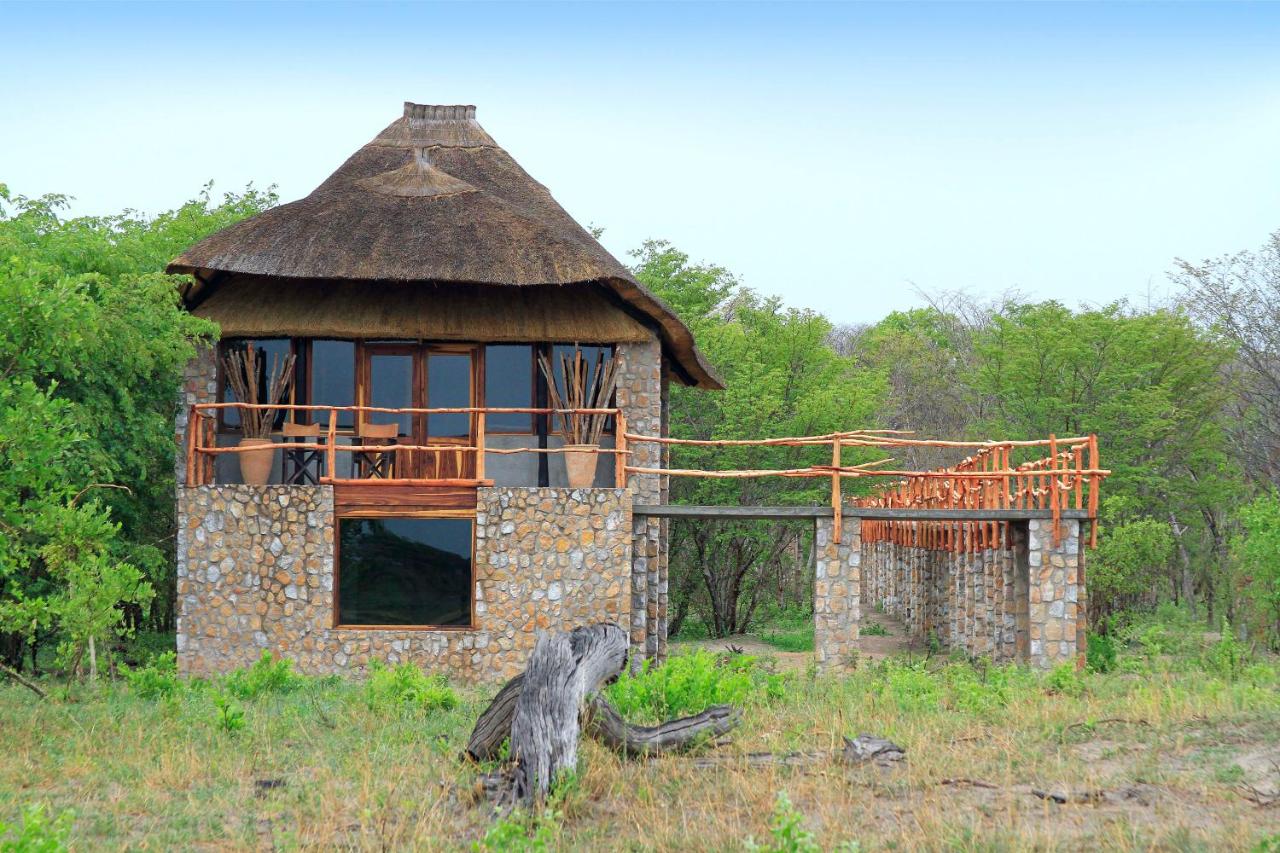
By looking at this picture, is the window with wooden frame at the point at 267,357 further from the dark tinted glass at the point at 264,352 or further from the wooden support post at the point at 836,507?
the wooden support post at the point at 836,507

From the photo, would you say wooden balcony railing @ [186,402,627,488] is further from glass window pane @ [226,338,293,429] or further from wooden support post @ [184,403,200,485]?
glass window pane @ [226,338,293,429]

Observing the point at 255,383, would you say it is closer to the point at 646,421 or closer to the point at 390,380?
the point at 390,380

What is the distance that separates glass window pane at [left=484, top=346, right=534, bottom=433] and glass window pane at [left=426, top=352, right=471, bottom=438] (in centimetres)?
24

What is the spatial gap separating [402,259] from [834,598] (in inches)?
238

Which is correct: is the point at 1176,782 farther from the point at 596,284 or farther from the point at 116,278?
the point at 116,278

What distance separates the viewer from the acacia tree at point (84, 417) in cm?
947

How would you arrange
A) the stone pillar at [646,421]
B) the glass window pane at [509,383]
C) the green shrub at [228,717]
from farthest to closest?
the glass window pane at [509,383]
the stone pillar at [646,421]
the green shrub at [228,717]

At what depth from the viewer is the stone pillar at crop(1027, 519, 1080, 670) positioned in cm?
1378

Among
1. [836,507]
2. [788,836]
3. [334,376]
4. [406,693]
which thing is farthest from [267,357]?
[788,836]

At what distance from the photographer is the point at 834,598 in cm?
1389

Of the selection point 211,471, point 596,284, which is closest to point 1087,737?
point 596,284

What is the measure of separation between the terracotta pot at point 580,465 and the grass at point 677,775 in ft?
11.1

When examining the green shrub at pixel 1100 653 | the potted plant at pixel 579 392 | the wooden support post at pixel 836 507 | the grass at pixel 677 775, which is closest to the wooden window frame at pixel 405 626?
the potted plant at pixel 579 392

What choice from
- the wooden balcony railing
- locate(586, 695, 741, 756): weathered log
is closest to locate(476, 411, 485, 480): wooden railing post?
the wooden balcony railing
